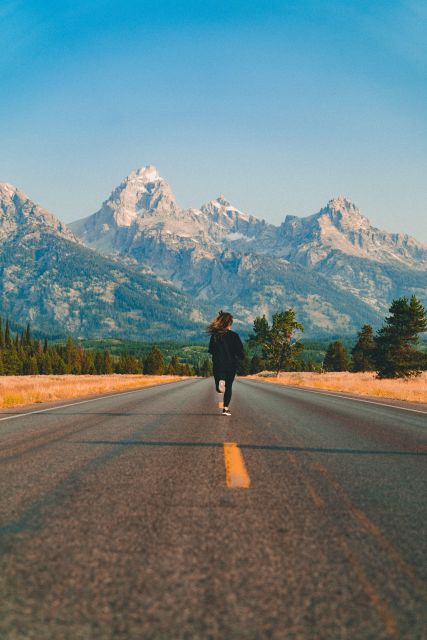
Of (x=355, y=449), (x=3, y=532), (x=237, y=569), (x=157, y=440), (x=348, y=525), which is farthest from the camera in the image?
(x=157, y=440)

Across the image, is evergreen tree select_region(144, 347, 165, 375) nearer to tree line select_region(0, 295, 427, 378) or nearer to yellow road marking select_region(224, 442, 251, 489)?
tree line select_region(0, 295, 427, 378)

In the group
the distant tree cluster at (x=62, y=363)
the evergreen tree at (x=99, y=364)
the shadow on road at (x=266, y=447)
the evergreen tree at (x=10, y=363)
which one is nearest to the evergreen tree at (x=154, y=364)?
the distant tree cluster at (x=62, y=363)

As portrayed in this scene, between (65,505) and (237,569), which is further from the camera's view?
(65,505)

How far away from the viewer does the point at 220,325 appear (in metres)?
12.3

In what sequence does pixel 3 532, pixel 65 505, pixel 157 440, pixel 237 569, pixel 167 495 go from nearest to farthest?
pixel 237 569
pixel 3 532
pixel 65 505
pixel 167 495
pixel 157 440

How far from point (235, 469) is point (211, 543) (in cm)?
247

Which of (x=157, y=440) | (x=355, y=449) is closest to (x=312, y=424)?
(x=355, y=449)

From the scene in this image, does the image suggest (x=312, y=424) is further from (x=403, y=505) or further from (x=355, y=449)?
(x=403, y=505)

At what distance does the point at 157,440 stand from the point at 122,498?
3.65 metres

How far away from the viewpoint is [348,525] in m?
3.63

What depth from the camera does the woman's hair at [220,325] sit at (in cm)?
1224

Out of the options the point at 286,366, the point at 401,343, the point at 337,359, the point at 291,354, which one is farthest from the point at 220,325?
the point at 337,359

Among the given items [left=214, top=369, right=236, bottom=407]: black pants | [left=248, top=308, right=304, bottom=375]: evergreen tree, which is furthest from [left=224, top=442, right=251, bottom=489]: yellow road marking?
[left=248, top=308, right=304, bottom=375]: evergreen tree

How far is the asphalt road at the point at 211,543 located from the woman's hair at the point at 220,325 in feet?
17.5
